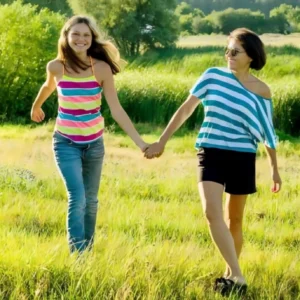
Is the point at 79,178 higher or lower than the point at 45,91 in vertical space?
lower

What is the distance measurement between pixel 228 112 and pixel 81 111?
96 cm

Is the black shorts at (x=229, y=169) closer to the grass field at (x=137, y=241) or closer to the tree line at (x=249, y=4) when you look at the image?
the grass field at (x=137, y=241)

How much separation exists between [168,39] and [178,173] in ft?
94.3

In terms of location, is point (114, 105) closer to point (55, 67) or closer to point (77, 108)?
point (77, 108)

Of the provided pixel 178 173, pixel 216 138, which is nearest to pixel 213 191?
pixel 216 138

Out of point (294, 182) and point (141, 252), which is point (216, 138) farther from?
point (294, 182)

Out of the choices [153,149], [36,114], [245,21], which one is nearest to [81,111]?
[153,149]

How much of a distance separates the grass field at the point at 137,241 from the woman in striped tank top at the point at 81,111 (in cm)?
34

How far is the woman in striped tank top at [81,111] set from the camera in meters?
4.23

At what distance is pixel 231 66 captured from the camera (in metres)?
4.04

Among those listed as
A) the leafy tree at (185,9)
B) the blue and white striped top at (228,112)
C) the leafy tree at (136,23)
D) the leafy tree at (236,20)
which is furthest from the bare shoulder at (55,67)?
the leafy tree at (185,9)

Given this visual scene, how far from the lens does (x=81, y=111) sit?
4.30m

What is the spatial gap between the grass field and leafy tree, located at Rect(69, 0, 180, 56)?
28266 millimetres

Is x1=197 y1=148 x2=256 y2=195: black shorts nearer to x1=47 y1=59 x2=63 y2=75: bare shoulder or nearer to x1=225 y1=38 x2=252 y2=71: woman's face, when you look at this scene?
x1=225 y1=38 x2=252 y2=71: woman's face
